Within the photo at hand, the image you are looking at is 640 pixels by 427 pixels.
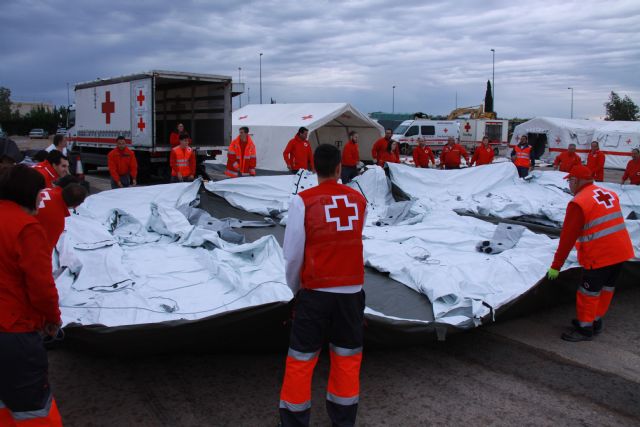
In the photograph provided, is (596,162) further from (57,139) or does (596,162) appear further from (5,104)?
(5,104)

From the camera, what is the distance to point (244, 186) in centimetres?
823

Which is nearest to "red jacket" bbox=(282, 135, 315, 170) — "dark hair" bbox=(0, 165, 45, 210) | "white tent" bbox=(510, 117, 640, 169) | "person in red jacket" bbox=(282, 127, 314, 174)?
"person in red jacket" bbox=(282, 127, 314, 174)

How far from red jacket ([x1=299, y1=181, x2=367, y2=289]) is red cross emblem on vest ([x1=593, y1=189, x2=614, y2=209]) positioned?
2561 millimetres

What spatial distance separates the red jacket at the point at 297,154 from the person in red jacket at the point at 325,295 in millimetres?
7320

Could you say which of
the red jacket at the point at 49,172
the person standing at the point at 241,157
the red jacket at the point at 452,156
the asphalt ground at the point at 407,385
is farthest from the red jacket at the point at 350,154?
the asphalt ground at the point at 407,385

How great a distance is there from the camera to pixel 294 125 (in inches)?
678

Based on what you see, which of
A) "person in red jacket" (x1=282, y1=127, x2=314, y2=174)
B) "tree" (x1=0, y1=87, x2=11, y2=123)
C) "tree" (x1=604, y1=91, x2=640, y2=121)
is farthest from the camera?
"tree" (x1=0, y1=87, x2=11, y2=123)

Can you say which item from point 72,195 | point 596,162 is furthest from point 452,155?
point 72,195

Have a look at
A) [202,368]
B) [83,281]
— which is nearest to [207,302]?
[202,368]

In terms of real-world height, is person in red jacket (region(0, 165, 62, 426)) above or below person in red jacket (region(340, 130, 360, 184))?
below

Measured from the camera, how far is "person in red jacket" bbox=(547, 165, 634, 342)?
4250 millimetres

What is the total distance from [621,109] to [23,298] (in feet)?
168

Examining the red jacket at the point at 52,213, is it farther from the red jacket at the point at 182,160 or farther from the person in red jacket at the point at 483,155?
the person in red jacket at the point at 483,155

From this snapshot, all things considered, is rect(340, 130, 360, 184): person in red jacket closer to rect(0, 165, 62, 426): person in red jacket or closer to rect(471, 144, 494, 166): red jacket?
rect(471, 144, 494, 166): red jacket
